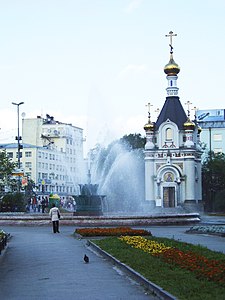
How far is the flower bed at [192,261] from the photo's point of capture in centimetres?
1271

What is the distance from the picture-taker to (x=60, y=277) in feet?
49.6

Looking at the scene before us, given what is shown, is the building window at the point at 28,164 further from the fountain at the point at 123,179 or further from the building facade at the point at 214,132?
the fountain at the point at 123,179

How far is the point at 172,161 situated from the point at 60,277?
59005 millimetres

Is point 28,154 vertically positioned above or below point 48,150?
below

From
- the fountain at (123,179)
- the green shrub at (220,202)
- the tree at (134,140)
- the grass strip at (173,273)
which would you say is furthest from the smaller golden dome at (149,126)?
the grass strip at (173,273)

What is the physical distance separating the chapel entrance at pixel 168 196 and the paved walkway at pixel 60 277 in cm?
5003

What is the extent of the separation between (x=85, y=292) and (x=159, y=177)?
199ft

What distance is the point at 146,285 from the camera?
515 inches

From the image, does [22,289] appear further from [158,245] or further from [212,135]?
[212,135]

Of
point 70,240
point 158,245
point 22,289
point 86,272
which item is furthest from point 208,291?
point 70,240

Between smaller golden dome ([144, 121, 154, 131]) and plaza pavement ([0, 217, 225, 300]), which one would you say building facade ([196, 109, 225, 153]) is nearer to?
smaller golden dome ([144, 121, 154, 131])

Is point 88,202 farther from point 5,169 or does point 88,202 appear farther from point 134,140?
point 134,140

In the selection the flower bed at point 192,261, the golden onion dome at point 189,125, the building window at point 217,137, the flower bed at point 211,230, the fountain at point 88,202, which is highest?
the building window at point 217,137

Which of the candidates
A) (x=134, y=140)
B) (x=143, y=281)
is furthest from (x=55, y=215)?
(x=134, y=140)
